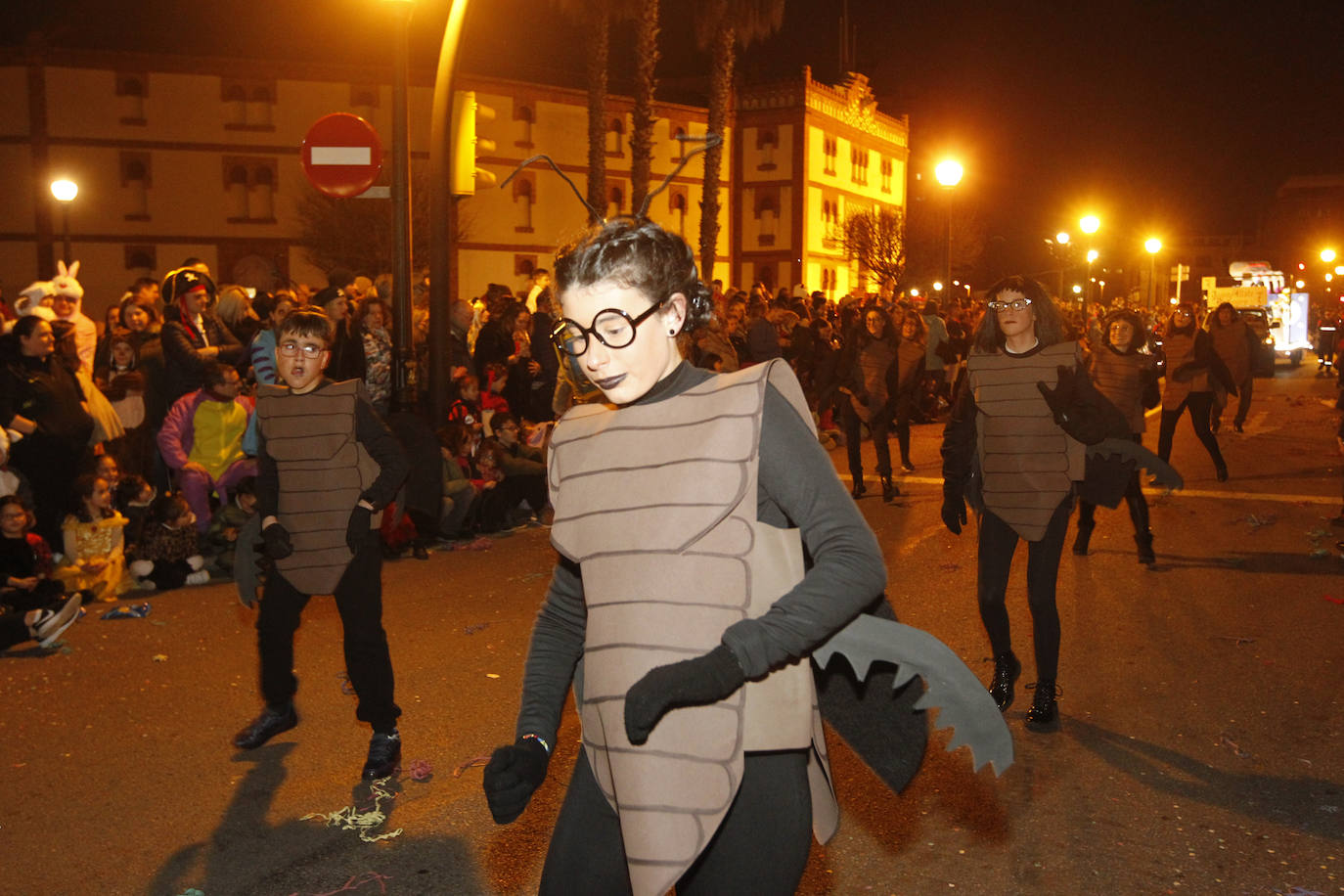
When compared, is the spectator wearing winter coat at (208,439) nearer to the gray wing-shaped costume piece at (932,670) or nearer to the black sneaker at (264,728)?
the black sneaker at (264,728)

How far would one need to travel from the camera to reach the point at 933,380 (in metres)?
20.6

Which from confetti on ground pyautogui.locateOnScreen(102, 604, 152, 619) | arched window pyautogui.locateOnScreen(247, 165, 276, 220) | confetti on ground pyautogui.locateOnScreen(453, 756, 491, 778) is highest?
arched window pyautogui.locateOnScreen(247, 165, 276, 220)

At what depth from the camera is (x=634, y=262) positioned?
2385 millimetres

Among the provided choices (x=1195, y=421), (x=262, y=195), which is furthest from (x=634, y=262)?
(x=262, y=195)

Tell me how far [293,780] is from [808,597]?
3.64 metres

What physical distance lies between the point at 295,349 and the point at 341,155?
628cm

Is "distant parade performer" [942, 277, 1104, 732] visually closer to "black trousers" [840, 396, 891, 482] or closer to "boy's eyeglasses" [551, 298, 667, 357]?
"boy's eyeglasses" [551, 298, 667, 357]

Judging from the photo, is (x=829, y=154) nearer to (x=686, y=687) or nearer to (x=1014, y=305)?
(x=1014, y=305)

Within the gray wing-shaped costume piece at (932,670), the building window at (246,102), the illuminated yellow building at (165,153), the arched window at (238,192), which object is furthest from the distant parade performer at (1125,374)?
the building window at (246,102)

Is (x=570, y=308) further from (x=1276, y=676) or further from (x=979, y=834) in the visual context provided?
(x=1276, y=676)

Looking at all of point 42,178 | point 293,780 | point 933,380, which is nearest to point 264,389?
point 293,780

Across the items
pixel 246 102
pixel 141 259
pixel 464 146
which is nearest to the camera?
pixel 464 146

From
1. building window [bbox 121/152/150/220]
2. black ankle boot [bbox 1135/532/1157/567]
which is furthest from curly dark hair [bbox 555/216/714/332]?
building window [bbox 121/152/150/220]

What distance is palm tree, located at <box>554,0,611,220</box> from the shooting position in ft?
97.8
